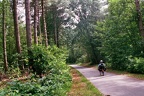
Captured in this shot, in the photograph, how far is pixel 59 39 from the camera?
56281 mm

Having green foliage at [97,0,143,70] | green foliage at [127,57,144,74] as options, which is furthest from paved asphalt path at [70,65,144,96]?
green foliage at [97,0,143,70]

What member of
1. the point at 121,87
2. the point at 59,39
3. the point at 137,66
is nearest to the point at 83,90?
the point at 121,87

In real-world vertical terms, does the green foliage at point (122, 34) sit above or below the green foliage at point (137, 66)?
above

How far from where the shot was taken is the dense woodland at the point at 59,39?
43.0ft

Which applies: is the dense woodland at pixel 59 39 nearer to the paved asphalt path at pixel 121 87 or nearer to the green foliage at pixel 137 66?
the green foliage at pixel 137 66

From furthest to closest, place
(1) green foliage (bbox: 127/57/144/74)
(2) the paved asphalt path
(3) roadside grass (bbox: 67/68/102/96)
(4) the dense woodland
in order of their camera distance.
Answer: (1) green foliage (bbox: 127/57/144/74) → (4) the dense woodland → (3) roadside grass (bbox: 67/68/102/96) → (2) the paved asphalt path

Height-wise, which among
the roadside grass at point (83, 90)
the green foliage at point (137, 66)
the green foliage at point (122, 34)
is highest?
the green foliage at point (122, 34)

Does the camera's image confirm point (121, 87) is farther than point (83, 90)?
Yes

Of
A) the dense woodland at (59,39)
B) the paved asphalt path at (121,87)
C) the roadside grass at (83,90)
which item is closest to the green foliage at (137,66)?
the dense woodland at (59,39)

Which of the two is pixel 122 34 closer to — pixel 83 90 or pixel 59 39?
pixel 83 90

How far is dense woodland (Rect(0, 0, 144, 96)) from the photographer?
13.1 m

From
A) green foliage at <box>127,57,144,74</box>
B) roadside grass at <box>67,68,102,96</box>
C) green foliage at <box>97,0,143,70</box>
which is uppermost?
green foliage at <box>97,0,143,70</box>

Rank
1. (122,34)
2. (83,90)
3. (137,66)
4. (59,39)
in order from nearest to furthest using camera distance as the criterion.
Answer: (83,90), (137,66), (122,34), (59,39)

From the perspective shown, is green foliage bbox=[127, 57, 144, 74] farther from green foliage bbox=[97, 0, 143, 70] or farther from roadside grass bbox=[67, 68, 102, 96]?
roadside grass bbox=[67, 68, 102, 96]
